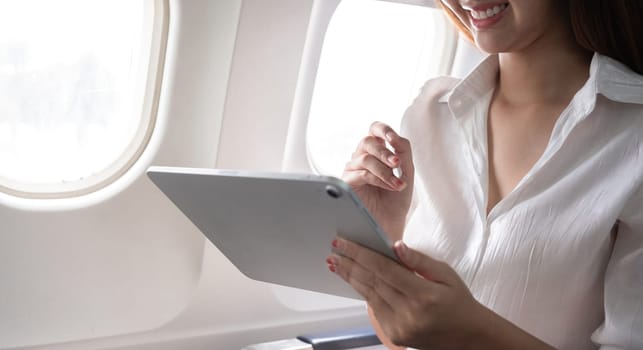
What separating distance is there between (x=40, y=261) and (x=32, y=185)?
0.17 m

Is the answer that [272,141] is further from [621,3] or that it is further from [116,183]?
[621,3]

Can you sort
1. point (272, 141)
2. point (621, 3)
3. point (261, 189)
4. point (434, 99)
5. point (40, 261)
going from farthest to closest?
1. point (272, 141)
2. point (40, 261)
3. point (434, 99)
4. point (621, 3)
5. point (261, 189)

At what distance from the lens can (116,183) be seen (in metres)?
1.79

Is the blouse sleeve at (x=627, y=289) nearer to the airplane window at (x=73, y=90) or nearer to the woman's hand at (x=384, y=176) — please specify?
the woman's hand at (x=384, y=176)

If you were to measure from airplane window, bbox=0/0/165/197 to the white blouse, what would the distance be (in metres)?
0.83

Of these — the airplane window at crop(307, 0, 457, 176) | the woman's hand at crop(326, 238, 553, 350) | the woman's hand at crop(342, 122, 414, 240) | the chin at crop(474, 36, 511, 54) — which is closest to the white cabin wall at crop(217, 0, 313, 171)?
the airplane window at crop(307, 0, 457, 176)

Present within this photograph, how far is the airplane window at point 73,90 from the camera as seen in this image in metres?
1.73

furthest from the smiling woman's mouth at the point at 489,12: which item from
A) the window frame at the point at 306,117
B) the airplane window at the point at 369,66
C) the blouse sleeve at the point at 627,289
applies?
the airplane window at the point at 369,66

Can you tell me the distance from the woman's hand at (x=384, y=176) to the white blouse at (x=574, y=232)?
96 mm

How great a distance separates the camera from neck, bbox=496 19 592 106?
136 centimetres

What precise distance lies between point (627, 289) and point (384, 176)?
427mm

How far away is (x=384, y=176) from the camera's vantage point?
4.38 feet

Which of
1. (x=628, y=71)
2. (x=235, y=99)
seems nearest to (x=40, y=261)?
(x=235, y=99)

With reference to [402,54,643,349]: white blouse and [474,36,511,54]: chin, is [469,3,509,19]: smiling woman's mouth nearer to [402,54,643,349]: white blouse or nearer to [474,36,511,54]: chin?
[474,36,511,54]: chin
